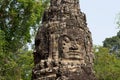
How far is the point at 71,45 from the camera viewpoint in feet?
26.6

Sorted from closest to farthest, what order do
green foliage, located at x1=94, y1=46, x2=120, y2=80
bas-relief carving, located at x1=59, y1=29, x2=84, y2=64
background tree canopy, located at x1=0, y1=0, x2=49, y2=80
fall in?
bas-relief carving, located at x1=59, y1=29, x2=84, y2=64 < background tree canopy, located at x1=0, y1=0, x2=49, y2=80 < green foliage, located at x1=94, y1=46, x2=120, y2=80

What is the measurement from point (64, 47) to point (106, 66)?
2058 cm

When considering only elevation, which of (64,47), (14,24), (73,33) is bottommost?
(64,47)

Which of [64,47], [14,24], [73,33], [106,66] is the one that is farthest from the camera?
[106,66]

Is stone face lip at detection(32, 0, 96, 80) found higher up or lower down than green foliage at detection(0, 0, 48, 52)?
lower down

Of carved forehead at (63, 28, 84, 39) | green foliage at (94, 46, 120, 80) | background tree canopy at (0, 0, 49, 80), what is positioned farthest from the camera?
green foliage at (94, 46, 120, 80)

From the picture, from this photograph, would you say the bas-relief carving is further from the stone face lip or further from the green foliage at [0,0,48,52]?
the green foliage at [0,0,48,52]

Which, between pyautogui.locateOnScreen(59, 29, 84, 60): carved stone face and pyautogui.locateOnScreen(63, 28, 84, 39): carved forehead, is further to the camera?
pyautogui.locateOnScreen(63, 28, 84, 39): carved forehead

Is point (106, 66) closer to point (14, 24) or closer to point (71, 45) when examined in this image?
point (14, 24)

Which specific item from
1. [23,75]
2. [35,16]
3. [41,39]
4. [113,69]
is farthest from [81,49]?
[113,69]

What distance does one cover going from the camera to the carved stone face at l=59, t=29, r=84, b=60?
8.05 meters

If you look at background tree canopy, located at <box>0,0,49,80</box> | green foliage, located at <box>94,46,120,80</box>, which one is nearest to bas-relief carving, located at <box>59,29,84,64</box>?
background tree canopy, located at <box>0,0,49,80</box>

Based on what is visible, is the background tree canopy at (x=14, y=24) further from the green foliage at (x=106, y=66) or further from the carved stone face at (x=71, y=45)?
the carved stone face at (x=71, y=45)

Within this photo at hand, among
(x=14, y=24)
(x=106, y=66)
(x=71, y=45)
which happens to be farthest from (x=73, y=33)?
(x=106, y=66)
